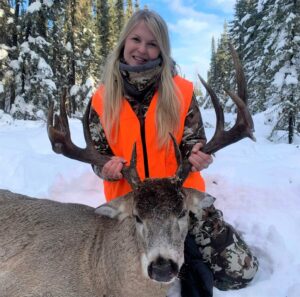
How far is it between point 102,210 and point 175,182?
76 centimetres

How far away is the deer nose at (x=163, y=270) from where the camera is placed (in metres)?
3.25

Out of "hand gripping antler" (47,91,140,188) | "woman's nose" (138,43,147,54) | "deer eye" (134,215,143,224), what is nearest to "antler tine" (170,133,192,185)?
"deer eye" (134,215,143,224)

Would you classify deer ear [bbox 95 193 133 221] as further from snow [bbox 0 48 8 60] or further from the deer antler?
Answer: snow [bbox 0 48 8 60]

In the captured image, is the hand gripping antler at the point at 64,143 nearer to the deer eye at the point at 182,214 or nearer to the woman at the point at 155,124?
the woman at the point at 155,124

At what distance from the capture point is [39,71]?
2248 cm

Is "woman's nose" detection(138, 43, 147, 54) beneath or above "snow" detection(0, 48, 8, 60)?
above

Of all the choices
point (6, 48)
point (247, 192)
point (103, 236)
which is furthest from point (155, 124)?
point (6, 48)

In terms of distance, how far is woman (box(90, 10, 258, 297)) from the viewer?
4883 millimetres

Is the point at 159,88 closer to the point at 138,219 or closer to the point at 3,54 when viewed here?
the point at 138,219

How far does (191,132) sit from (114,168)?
116 cm

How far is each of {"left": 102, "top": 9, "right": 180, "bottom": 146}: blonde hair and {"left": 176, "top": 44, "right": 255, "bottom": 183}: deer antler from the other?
57cm

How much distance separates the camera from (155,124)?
16.0 ft

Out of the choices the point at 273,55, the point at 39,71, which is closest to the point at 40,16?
the point at 39,71

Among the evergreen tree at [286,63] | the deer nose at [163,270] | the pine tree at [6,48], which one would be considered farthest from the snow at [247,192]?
the pine tree at [6,48]
